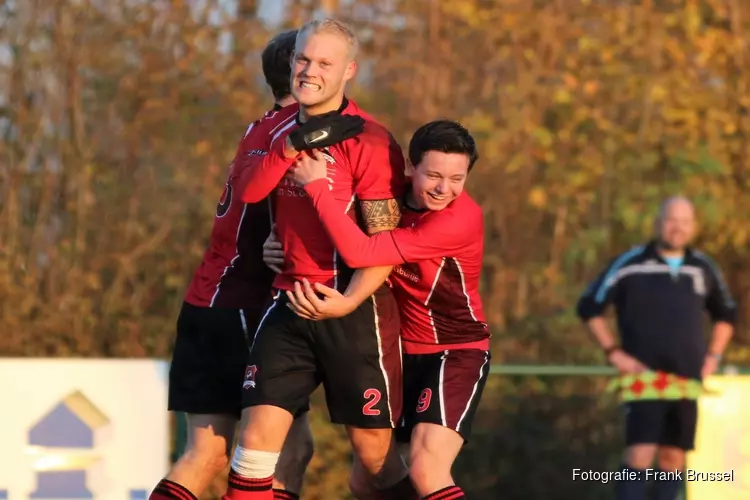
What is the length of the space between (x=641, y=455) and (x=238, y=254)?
345cm

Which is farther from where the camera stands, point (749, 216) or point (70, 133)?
point (749, 216)

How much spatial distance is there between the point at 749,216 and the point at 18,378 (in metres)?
6.23

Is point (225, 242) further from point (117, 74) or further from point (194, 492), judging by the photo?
point (117, 74)

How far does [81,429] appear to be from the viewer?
22.3 ft

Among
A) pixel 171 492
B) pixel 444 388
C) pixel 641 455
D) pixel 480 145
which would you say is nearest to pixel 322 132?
pixel 444 388

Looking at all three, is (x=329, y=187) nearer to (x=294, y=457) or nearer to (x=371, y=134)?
(x=371, y=134)

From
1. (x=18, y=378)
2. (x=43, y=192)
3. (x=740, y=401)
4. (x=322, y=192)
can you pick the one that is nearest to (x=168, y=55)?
(x=43, y=192)

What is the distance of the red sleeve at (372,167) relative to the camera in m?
4.86

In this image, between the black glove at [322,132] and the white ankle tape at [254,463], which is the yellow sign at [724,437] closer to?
the white ankle tape at [254,463]

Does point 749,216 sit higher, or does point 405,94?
point 405,94

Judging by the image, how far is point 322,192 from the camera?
475cm

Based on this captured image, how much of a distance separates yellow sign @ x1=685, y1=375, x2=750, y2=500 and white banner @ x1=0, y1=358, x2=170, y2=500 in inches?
121

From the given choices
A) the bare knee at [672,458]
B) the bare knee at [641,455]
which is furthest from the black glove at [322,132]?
the bare knee at [672,458]

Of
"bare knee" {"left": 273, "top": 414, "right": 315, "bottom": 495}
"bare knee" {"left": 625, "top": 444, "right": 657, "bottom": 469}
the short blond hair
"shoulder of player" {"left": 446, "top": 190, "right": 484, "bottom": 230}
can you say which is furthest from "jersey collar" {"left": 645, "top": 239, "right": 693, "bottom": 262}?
the short blond hair
